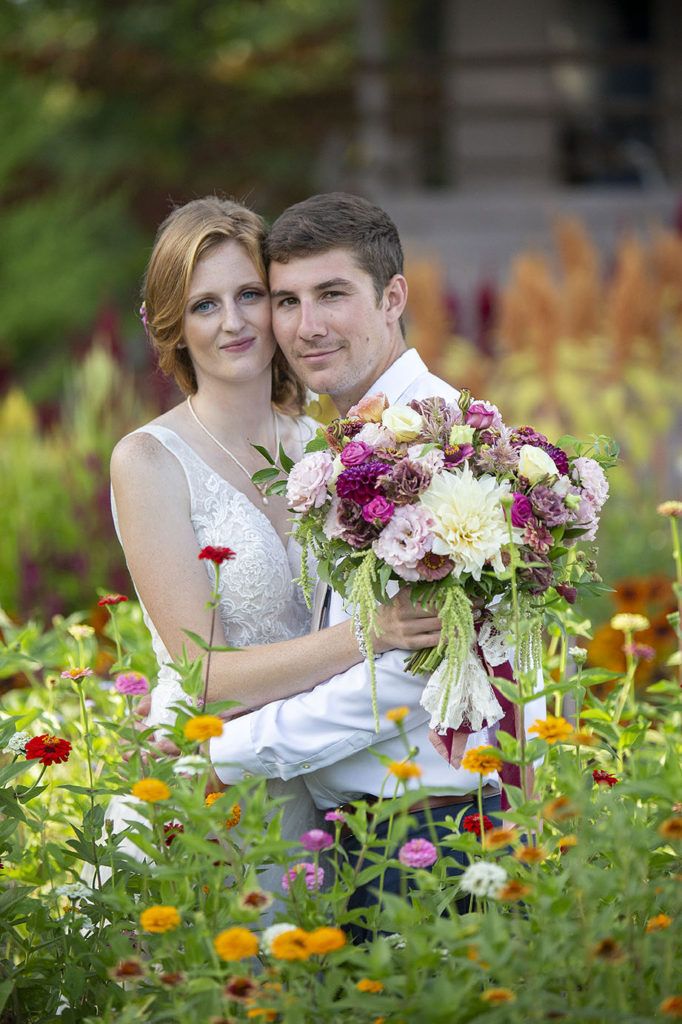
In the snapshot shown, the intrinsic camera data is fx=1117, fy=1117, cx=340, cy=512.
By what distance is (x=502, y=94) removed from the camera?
48.6 feet

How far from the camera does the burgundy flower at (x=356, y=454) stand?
7.39 feet

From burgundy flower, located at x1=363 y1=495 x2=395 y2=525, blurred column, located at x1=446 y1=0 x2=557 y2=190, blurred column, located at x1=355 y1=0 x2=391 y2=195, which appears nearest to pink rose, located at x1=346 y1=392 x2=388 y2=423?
burgundy flower, located at x1=363 y1=495 x2=395 y2=525

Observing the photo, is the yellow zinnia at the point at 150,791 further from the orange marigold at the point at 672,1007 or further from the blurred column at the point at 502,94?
the blurred column at the point at 502,94

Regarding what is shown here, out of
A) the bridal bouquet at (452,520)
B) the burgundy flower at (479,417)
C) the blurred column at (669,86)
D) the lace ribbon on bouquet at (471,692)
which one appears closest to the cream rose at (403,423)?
the bridal bouquet at (452,520)

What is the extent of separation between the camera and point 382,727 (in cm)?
268

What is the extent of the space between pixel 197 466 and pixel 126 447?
0.73ft

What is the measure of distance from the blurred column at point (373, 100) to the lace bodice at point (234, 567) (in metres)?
11.3

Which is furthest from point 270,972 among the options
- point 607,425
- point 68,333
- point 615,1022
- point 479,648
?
point 68,333

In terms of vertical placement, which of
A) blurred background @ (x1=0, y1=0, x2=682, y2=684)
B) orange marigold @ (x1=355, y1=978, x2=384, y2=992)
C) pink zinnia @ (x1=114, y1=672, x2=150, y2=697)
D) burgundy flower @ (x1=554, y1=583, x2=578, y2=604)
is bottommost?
orange marigold @ (x1=355, y1=978, x2=384, y2=992)

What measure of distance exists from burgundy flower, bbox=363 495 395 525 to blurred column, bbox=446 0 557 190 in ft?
43.0

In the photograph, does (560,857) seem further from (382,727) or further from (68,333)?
(68,333)

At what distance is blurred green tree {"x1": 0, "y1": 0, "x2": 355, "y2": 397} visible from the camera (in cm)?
1580

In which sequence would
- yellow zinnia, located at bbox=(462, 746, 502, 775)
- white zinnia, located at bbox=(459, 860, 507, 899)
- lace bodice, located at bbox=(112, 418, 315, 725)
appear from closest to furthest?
white zinnia, located at bbox=(459, 860, 507, 899) → yellow zinnia, located at bbox=(462, 746, 502, 775) → lace bodice, located at bbox=(112, 418, 315, 725)

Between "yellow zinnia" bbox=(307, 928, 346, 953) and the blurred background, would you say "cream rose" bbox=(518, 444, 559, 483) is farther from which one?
the blurred background
